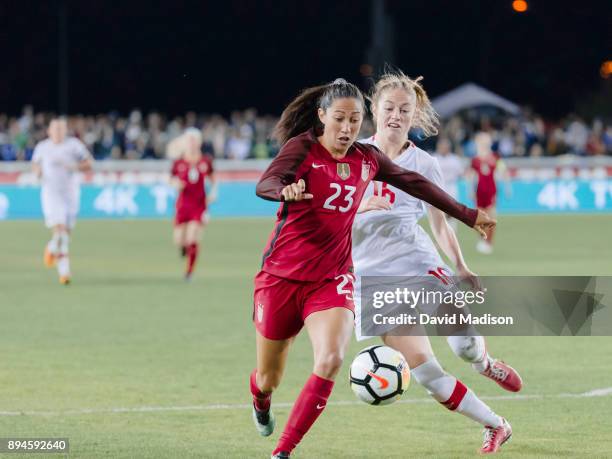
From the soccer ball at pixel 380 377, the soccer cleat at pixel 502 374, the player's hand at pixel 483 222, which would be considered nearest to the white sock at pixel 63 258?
the soccer cleat at pixel 502 374

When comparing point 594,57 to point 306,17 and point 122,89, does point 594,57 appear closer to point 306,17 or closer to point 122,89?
point 306,17

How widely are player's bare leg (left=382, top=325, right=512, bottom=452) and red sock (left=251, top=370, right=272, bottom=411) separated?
845 millimetres

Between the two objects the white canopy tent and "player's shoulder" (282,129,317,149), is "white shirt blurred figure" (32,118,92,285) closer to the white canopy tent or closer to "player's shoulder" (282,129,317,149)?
"player's shoulder" (282,129,317,149)

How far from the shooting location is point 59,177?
757 inches

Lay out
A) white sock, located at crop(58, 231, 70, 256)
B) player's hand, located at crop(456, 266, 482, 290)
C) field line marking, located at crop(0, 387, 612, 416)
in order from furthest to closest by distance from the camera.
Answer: white sock, located at crop(58, 231, 70, 256) < field line marking, located at crop(0, 387, 612, 416) < player's hand, located at crop(456, 266, 482, 290)

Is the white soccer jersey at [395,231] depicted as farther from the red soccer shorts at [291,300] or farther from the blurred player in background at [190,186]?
the blurred player in background at [190,186]

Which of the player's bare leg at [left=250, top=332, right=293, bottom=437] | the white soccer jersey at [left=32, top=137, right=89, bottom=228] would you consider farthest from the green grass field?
the white soccer jersey at [left=32, top=137, right=89, bottom=228]

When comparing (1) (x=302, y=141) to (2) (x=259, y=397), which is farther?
(2) (x=259, y=397)

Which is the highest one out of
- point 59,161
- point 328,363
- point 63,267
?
point 328,363

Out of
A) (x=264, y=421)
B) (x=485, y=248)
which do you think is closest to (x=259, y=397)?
(x=264, y=421)

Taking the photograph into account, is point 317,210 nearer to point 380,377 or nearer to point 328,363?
point 328,363

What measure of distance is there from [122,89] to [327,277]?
4709cm

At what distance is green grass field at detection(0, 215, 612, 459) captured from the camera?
8172 millimetres

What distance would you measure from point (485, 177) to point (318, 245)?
19109 mm
